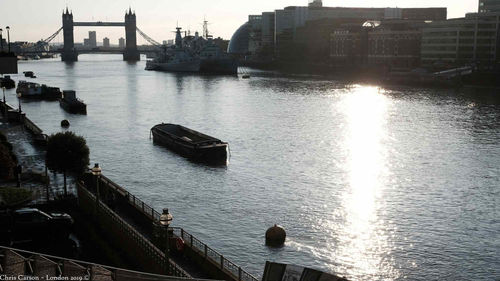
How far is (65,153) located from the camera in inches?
1282

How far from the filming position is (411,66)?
528 feet

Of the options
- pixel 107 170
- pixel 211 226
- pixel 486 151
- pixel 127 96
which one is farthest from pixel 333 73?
pixel 211 226

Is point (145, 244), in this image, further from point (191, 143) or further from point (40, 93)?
point (40, 93)

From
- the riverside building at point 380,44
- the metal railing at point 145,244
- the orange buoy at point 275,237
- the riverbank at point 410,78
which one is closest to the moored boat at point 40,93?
the riverbank at point 410,78

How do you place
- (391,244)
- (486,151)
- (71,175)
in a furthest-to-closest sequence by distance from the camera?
(486,151), (71,175), (391,244)

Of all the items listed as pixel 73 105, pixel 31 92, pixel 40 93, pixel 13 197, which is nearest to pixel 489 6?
pixel 40 93

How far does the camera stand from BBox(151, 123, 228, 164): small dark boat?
4822cm

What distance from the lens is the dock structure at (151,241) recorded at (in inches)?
800

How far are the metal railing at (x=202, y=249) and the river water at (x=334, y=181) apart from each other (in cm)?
147

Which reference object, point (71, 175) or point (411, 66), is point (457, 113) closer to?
point (71, 175)

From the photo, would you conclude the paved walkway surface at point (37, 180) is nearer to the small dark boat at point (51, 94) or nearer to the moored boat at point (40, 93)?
the small dark boat at point (51, 94)

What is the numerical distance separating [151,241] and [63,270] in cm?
1257

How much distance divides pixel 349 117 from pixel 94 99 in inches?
1924

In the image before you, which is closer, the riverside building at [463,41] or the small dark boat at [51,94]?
the small dark boat at [51,94]
